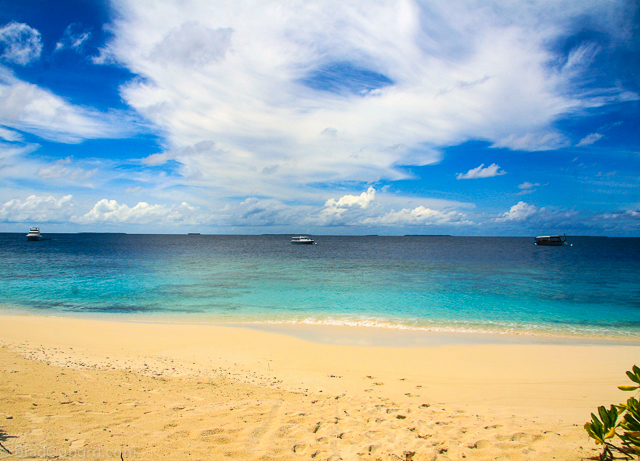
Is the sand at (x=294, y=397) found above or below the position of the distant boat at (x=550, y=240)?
below

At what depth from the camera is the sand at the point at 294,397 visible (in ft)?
17.3

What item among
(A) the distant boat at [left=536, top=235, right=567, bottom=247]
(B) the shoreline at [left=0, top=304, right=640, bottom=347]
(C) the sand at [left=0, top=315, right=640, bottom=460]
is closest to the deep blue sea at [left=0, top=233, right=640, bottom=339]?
(B) the shoreline at [left=0, top=304, right=640, bottom=347]

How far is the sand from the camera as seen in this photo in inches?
208

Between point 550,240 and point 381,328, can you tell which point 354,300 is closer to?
point 381,328

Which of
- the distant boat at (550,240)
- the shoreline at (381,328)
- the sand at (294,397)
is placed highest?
the distant boat at (550,240)

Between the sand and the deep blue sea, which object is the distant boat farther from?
the sand

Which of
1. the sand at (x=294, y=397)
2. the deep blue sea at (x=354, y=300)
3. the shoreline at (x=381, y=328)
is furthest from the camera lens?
the deep blue sea at (x=354, y=300)

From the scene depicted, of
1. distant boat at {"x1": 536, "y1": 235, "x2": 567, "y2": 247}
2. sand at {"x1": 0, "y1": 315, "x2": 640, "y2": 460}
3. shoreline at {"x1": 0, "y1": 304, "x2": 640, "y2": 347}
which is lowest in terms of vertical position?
shoreline at {"x1": 0, "y1": 304, "x2": 640, "y2": 347}

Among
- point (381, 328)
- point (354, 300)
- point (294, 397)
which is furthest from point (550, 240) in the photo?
point (294, 397)

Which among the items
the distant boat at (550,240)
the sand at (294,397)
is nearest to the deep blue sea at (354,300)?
the sand at (294,397)

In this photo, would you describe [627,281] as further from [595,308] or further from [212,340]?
[212,340]

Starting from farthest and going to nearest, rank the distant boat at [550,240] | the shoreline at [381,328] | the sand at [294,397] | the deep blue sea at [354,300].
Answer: the distant boat at [550,240] → the deep blue sea at [354,300] → the shoreline at [381,328] → the sand at [294,397]

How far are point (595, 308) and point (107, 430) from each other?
26918 millimetres

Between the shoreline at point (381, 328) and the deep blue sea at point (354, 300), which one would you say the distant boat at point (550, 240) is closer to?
the deep blue sea at point (354, 300)
